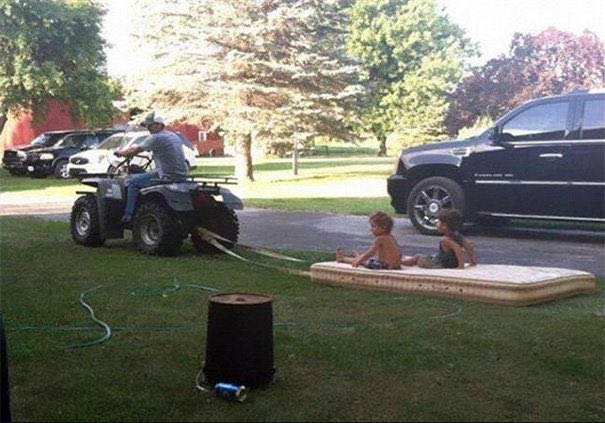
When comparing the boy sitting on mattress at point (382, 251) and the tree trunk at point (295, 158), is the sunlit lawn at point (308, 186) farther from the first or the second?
the boy sitting on mattress at point (382, 251)

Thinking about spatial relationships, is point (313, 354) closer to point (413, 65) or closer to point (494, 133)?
point (494, 133)

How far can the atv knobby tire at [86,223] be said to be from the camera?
771cm

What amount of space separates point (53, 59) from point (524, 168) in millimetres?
15260

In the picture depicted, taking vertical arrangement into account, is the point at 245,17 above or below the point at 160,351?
above

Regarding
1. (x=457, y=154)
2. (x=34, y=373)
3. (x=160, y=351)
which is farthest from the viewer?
(x=457, y=154)

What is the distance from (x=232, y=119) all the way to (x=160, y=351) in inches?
589

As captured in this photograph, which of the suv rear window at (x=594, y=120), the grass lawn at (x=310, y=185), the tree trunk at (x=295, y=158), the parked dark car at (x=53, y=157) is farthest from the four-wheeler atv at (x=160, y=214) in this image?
the parked dark car at (x=53, y=157)

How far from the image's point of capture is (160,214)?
7117 millimetres

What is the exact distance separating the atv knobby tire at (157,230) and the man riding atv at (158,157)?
16 cm

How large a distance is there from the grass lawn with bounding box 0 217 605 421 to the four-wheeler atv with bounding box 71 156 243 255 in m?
→ 1.23

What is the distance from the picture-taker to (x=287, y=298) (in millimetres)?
5172

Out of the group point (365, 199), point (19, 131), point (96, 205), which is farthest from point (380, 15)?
point (19, 131)

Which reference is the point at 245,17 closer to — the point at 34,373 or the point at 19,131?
the point at 19,131

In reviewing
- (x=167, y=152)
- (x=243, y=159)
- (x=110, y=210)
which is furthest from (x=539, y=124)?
(x=243, y=159)
